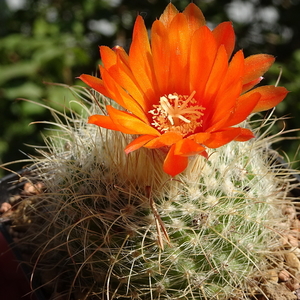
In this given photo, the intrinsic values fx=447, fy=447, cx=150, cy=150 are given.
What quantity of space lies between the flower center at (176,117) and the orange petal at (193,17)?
0.11m

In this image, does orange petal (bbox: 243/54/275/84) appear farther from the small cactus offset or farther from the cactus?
the cactus

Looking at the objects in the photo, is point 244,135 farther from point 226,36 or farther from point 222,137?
point 226,36

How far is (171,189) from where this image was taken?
29.3 inches

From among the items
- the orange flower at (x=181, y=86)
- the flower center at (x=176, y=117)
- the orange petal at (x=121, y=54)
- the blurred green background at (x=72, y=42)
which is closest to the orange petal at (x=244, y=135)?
the orange flower at (x=181, y=86)

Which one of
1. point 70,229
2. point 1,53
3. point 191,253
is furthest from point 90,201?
point 1,53

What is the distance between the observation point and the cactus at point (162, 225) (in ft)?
2.40

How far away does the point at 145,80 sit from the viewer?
744 millimetres

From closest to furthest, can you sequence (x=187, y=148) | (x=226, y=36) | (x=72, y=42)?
(x=187, y=148) → (x=226, y=36) → (x=72, y=42)

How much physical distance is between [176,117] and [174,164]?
150mm

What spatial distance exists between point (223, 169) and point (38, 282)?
1.46 feet

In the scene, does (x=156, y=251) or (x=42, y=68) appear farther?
(x=42, y=68)

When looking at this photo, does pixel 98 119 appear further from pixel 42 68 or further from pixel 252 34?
pixel 252 34

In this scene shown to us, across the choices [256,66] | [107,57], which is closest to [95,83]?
[107,57]

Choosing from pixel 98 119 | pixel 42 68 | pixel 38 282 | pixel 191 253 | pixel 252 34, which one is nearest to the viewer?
pixel 98 119
